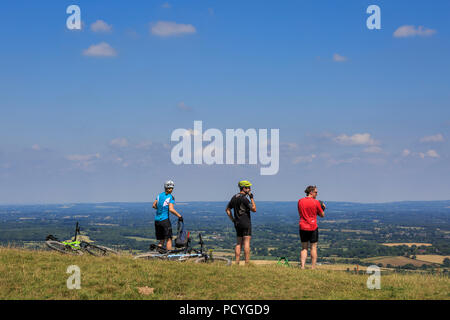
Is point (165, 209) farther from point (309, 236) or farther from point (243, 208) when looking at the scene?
point (309, 236)

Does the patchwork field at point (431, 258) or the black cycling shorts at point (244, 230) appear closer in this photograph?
the black cycling shorts at point (244, 230)

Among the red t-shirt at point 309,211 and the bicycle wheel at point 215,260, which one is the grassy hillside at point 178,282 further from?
the red t-shirt at point 309,211

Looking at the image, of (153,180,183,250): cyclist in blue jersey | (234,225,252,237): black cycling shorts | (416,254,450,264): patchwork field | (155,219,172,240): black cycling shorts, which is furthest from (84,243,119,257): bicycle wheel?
(416,254,450,264): patchwork field

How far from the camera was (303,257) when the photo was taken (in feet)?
51.0

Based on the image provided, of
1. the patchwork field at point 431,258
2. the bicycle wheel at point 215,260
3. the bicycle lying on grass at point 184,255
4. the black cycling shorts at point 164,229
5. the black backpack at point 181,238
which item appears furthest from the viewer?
the patchwork field at point 431,258

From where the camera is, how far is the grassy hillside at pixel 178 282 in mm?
10586

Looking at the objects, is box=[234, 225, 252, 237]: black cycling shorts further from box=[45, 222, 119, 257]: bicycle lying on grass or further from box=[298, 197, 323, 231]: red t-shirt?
box=[45, 222, 119, 257]: bicycle lying on grass

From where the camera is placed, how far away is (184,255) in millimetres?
14984

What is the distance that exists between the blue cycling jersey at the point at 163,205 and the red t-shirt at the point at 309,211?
14.3 feet

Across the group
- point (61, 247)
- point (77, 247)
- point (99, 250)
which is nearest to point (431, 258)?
point (99, 250)

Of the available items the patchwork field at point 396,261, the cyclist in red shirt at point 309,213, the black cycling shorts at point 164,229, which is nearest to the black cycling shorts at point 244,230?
the cyclist in red shirt at point 309,213
